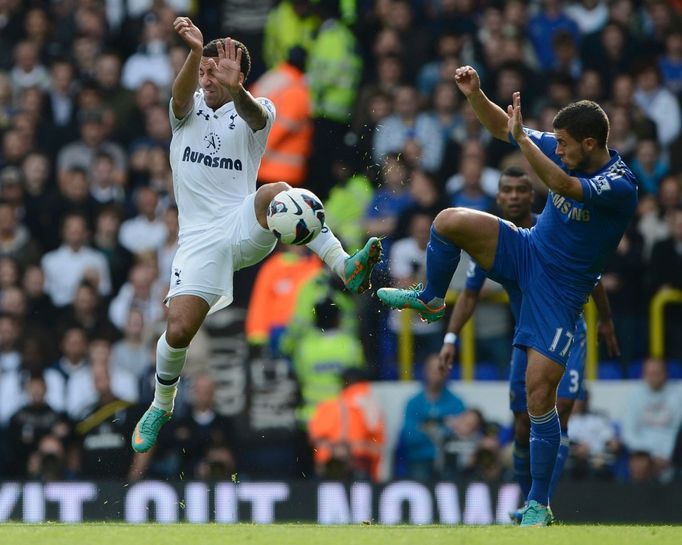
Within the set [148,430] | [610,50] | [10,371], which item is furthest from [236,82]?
[610,50]

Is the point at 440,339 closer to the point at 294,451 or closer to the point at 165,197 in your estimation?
the point at 294,451

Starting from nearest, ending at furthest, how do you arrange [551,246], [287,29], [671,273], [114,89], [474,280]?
[551,246] → [474,280] → [671,273] → [287,29] → [114,89]

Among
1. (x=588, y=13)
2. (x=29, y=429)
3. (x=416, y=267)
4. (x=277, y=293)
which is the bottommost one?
(x=29, y=429)

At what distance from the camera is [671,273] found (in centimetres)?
1355

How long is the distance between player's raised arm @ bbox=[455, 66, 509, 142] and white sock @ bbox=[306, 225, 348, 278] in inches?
45.9

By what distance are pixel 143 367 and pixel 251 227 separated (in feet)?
16.0

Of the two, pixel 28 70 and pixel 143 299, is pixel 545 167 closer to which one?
pixel 143 299

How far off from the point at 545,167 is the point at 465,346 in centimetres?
504

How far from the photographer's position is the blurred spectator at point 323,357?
43.7 feet

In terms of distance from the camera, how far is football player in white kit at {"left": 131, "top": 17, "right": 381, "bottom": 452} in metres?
9.52

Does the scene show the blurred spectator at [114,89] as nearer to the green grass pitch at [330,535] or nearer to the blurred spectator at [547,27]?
Result: the blurred spectator at [547,27]

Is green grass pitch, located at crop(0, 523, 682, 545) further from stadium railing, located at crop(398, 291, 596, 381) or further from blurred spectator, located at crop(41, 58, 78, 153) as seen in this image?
blurred spectator, located at crop(41, 58, 78, 153)

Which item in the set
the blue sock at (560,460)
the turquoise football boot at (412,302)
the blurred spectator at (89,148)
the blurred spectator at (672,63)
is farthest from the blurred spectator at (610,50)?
the turquoise football boot at (412,302)

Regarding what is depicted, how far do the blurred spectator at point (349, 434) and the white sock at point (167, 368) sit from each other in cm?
304
